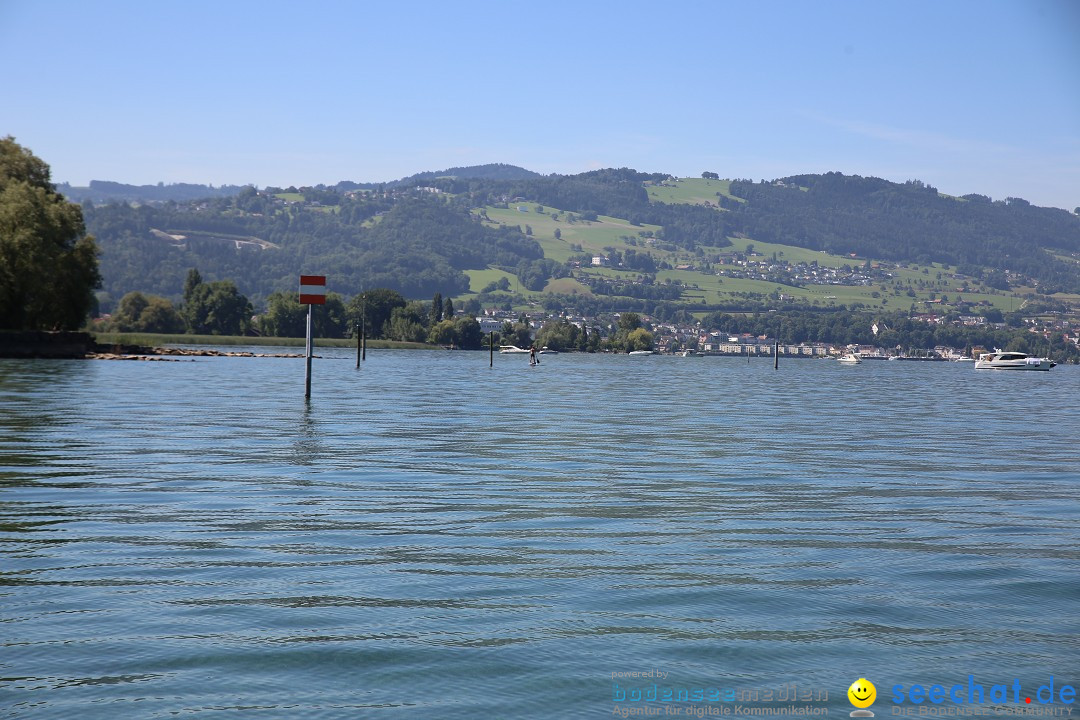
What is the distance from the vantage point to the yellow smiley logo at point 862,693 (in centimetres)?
705

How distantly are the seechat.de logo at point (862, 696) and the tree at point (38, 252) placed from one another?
279ft

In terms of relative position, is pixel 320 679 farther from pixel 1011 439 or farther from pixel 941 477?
pixel 1011 439

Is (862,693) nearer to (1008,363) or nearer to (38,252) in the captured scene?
(38,252)

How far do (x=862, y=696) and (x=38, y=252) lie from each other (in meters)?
85.9

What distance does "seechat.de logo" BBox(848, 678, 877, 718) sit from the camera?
689 cm

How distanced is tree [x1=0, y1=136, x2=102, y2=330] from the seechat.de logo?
84.9 metres

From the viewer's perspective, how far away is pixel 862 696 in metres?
7.12

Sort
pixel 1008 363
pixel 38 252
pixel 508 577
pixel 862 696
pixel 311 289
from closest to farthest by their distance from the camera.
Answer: pixel 862 696
pixel 508 577
pixel 311 289
pixel 38 252
pixel 1008 363

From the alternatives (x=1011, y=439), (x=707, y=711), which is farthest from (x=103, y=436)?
(x=1011, y=439)

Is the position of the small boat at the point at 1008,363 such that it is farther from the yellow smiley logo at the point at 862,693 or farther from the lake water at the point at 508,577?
the yellow smiley logo at the point at 862,693

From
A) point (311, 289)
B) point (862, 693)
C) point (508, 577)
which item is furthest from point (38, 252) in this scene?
point (862, 693)

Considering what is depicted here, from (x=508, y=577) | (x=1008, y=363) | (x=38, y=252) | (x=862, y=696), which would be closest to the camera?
(x=862, y=696)

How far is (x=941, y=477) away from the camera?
67.6 ft

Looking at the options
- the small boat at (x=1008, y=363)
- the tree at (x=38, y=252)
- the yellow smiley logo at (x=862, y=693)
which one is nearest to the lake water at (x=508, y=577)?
the yellow smiley logo at (x=862, y=693)
